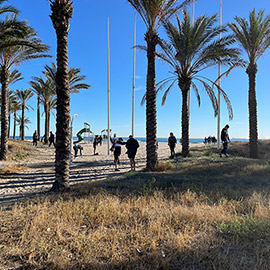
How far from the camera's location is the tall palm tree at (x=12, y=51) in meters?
12.5

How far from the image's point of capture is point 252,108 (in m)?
15.3

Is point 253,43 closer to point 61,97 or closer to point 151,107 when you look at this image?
point 151,107

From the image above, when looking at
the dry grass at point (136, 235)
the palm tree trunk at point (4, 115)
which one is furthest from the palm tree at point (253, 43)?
the palm tree trunk at point (4, 115)

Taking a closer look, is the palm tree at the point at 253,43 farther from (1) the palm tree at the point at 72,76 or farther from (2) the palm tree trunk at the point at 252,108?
(1) the palm tree at the point at 72,76

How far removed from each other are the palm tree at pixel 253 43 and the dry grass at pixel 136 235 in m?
11.9

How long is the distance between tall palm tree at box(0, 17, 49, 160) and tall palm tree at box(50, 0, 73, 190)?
739cm

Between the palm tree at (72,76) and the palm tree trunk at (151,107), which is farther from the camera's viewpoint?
the palm tree at (72,76)

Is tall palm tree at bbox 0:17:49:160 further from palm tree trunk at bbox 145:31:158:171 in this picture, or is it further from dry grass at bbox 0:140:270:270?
dry grass at bbox 0:140:270:270

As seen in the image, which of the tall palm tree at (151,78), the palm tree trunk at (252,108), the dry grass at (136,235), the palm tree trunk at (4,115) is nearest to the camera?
the dry grass at (136,235)

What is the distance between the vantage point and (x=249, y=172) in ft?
28.8

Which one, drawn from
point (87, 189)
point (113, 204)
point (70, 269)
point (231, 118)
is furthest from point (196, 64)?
point (70, 269)

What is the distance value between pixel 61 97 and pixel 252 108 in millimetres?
13685

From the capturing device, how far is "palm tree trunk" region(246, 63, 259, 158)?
15016 millimetres

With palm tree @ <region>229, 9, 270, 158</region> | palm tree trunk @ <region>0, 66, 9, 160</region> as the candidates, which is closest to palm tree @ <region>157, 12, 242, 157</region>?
palm tree @ <region>229, 9, 270, 158</region>
